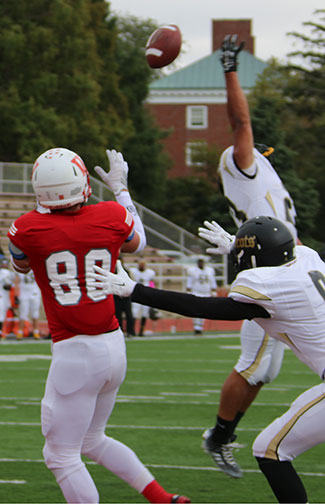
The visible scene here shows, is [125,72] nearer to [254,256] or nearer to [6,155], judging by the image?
[6,155]

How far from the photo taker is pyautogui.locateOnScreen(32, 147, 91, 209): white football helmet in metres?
4.58

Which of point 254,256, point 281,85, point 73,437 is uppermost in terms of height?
point 254,256

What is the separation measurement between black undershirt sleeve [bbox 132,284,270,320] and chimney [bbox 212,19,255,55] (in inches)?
2223

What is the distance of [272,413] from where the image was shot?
877 cm

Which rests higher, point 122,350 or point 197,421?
point 122,350

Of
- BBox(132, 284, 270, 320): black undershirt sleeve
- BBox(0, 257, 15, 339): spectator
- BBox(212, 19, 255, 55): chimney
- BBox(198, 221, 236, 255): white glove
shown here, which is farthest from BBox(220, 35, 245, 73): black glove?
BBox(212, 19, 255, 55): chimney

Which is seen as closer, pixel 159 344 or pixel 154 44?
pixel 154 44

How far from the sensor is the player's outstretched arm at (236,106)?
19.9 ft

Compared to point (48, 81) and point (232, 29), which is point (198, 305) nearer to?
point (48, 81)

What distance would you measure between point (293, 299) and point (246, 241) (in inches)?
13.9

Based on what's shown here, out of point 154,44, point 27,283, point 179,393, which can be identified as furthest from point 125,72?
point 154,44

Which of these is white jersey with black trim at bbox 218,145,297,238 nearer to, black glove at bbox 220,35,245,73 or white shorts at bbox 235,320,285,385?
black glove at bbox 220,35,245,73

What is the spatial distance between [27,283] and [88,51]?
17940 mm

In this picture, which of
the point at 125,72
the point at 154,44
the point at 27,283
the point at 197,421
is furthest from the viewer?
the point at 125,72
